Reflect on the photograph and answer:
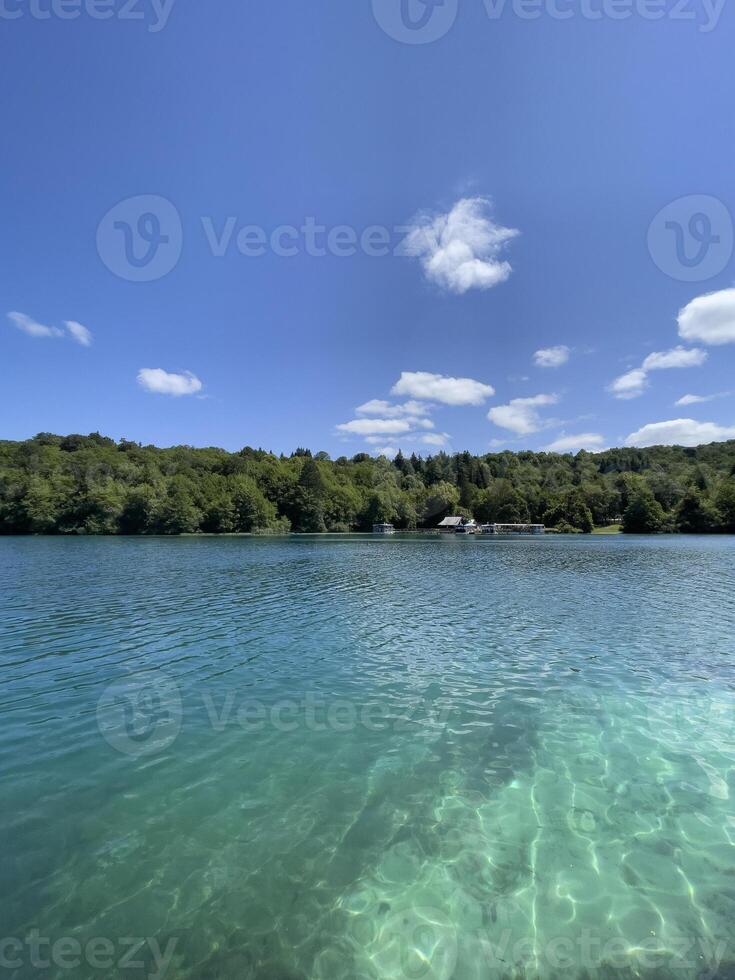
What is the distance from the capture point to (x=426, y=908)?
5.58m

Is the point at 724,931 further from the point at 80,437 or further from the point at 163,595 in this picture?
the point at 80,437

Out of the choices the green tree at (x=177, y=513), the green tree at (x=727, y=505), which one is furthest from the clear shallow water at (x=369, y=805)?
the green tree at (x=727, y=505)

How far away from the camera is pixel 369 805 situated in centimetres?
757

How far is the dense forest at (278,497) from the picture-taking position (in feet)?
399
